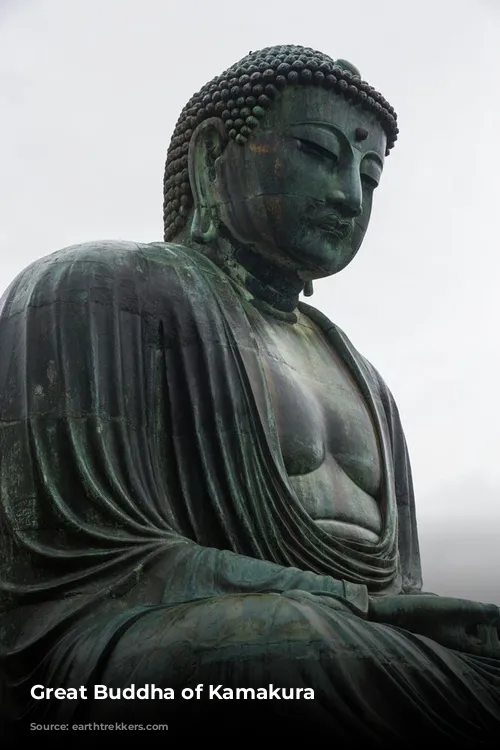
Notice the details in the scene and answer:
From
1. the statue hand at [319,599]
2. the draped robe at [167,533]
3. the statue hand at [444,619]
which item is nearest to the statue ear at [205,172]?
the draped robe at [167,533]

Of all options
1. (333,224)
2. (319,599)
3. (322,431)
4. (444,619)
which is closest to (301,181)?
(333,224)

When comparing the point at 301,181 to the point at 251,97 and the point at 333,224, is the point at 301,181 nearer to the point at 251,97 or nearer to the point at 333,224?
the point at 333,224

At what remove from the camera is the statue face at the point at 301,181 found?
407 inches

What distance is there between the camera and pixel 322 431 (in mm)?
10148

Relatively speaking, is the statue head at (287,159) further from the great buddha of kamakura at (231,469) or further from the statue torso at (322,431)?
the statue torso at (322,431)

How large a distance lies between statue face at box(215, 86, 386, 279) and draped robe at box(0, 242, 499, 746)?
41 cm

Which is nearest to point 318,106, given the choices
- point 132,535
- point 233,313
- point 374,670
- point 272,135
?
point 272,135

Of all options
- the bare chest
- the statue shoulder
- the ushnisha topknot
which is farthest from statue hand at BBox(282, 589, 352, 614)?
the ushnisha topknot

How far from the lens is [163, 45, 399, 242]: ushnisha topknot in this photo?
10516 millimetres

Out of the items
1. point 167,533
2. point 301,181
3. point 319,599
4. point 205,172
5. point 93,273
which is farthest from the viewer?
point 205,172

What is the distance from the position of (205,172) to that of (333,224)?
0.89m

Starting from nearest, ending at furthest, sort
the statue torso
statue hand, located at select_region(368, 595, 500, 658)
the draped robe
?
1. the draped robe
2. statue hand, located at select_region(368, 595, 500, 658)
3. the statue torso

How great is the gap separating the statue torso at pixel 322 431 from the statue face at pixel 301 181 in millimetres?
498

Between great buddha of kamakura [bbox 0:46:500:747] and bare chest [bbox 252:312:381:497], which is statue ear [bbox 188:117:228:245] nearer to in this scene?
great buddha of kamakura [bbox 0:46:500:747]
